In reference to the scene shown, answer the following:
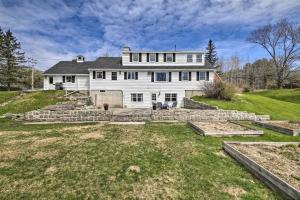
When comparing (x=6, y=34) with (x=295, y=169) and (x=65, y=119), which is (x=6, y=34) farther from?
(x=295, y=169)

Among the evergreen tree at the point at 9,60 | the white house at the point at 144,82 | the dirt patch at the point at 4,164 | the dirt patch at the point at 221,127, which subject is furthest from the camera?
the evergreen tree at the point at 9,60

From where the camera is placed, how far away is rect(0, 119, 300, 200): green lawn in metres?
4.35

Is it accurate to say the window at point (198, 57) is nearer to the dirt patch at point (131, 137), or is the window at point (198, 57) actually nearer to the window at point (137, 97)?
the window at point (137, 97)

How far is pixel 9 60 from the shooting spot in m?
40.7

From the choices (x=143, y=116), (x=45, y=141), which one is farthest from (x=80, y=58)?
(x=45, y=141)

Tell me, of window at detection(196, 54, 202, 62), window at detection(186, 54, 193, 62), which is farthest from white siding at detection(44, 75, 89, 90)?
window at detection(196, 54, 202, 62)

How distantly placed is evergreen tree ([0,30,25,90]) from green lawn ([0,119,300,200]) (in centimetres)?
3871

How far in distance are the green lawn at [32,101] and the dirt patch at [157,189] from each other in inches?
761

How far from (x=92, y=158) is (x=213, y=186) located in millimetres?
4047

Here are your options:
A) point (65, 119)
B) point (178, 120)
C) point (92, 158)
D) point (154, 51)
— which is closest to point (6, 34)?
point (154, 51)

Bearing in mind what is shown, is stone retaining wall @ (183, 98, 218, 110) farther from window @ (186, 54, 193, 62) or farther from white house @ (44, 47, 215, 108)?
window @ (186, 54, 193, 62)

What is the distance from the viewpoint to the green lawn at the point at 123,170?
435cm

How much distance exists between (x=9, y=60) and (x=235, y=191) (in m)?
49.6

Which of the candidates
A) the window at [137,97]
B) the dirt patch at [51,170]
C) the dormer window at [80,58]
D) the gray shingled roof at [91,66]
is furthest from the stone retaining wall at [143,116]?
the dormer window at [80,58]
